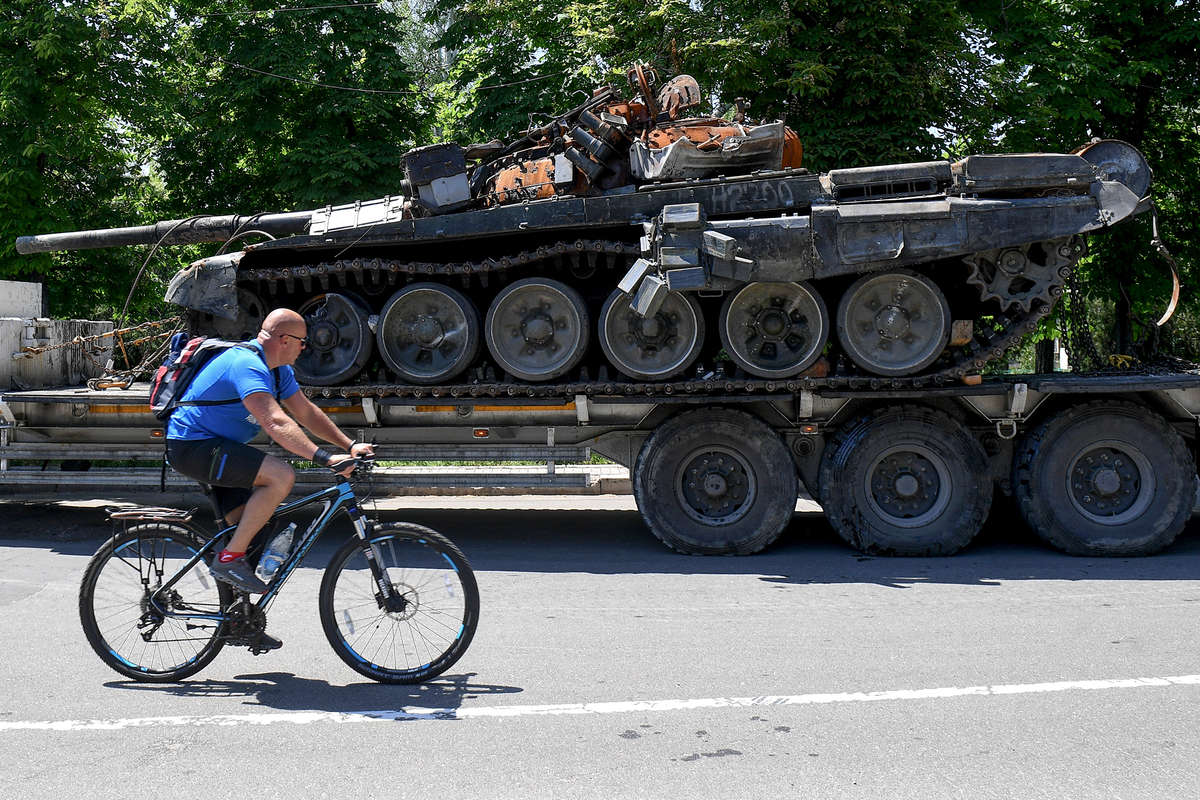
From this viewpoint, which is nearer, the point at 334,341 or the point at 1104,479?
the point at 1104,479

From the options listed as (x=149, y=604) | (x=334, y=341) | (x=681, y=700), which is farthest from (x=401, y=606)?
(x=334, y=341)

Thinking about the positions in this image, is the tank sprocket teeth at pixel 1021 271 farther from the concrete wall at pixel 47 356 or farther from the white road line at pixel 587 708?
the concrete wall at pixel 47 356

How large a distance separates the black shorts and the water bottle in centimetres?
30

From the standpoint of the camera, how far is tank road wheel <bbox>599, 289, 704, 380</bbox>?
9086mm

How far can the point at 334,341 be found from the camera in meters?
9.78

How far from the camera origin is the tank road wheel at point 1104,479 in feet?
28.4

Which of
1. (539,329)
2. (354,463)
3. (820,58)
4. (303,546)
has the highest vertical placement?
(820,58)

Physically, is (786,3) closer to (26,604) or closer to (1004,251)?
(1004,251)

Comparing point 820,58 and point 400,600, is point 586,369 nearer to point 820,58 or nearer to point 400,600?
point 400,600

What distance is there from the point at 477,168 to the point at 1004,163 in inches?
183

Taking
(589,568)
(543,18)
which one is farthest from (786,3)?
(589,568)

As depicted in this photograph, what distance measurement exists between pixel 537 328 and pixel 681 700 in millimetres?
4868

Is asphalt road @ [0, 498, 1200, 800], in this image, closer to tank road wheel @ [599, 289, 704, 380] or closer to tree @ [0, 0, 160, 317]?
tank road wheel @ [599, 289, 704, 380]

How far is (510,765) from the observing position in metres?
4.26
